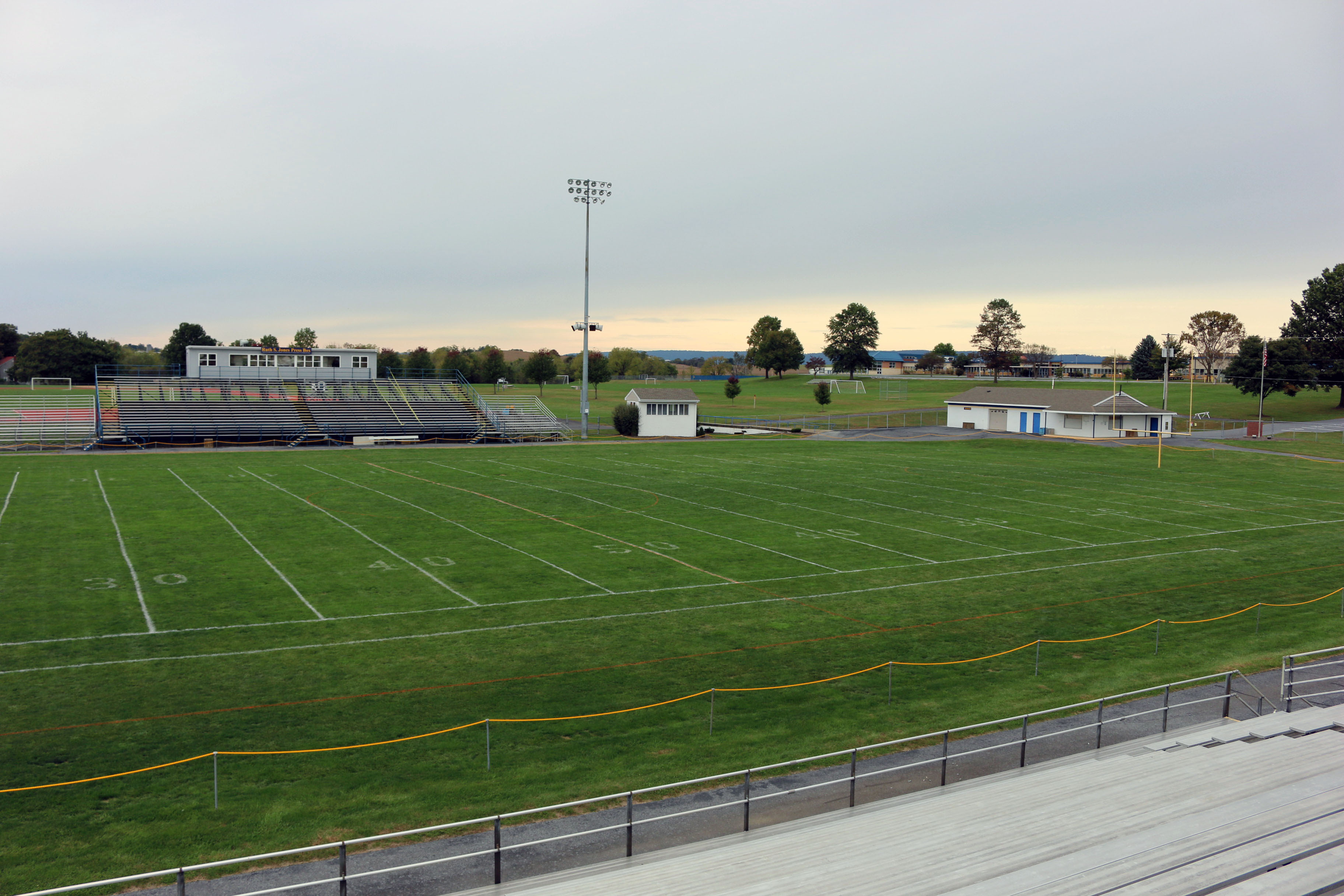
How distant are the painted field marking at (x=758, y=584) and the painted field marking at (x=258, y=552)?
1.20 metres

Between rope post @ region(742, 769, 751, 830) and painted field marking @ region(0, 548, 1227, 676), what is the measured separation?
29.0 ft

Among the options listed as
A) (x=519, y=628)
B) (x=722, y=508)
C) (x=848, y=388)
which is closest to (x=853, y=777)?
(x=519, y=628)

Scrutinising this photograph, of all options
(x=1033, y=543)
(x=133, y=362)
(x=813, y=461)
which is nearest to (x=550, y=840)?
(x=1033, y=543)

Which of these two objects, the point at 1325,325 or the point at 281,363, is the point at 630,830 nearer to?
the point at 281,363

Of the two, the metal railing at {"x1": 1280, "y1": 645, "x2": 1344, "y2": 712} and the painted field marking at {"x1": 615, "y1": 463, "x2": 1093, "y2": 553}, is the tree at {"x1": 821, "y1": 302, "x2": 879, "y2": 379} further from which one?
the metal railing at {"x1": 1280, "y1": 645, "x2": 1344, "y2": 712}

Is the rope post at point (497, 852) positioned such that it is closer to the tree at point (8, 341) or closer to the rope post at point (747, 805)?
the rope post at point (747, 805)

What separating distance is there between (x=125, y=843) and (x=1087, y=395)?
81.9 meters

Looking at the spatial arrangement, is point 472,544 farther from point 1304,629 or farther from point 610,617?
point 1304,629

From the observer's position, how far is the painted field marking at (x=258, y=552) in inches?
808

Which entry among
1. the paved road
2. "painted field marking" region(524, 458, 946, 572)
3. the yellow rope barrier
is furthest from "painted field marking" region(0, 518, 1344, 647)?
the paved road

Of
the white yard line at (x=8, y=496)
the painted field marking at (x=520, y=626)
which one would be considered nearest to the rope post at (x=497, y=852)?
the painted field marking at (x=520, y=626)

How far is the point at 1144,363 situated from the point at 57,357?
181193 millimetres

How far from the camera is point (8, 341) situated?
135 meters

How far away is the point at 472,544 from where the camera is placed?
89.2ft
